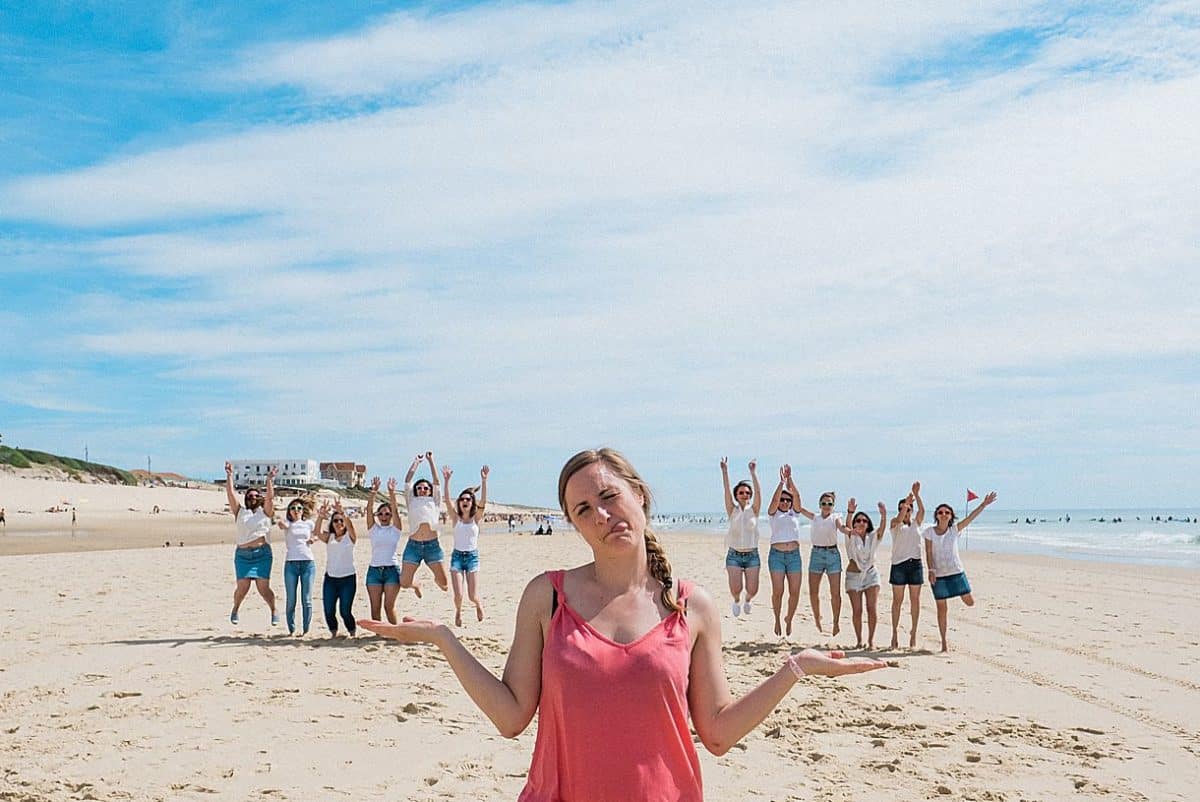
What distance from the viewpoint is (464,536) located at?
11.8 metres

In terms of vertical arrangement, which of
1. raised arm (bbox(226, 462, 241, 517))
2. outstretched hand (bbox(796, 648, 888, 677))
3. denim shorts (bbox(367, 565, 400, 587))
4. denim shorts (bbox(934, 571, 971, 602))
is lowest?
denim shorts (bbox(934, 571, 971, 602))

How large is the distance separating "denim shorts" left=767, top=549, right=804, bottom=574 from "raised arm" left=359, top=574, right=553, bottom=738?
28.0ft

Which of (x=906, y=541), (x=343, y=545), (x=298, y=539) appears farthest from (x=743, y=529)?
(x=298, y=539)

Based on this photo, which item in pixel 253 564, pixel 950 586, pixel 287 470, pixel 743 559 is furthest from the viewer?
pixel 287 470

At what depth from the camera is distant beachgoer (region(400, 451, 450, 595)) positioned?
1132cm

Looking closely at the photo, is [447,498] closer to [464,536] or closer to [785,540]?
[464,536]

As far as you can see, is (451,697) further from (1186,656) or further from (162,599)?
(162,599)

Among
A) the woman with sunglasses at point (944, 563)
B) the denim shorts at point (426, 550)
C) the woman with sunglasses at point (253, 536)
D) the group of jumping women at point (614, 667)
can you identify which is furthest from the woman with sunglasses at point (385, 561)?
the group of jumping women at point (614, 667)

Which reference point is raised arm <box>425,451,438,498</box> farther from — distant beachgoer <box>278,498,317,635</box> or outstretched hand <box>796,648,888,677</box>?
outstretched hand <box>796,648,888,677</box>

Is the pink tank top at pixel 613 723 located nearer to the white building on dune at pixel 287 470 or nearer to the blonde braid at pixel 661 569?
the blonde braid at pixel 661 569

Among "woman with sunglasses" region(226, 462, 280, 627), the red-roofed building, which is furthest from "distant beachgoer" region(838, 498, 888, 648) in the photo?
the red-roofed building

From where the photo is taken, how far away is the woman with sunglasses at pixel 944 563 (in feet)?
34.1

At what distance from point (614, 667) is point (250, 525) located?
379 inches

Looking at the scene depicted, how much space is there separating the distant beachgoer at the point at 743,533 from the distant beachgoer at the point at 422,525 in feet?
10.6
